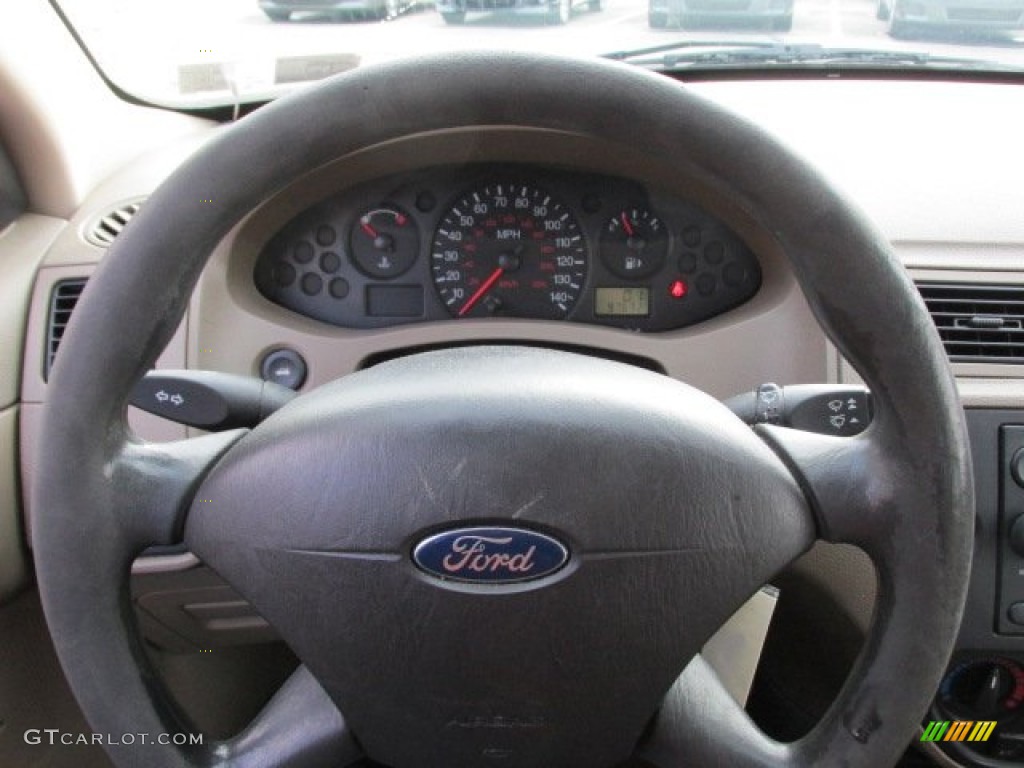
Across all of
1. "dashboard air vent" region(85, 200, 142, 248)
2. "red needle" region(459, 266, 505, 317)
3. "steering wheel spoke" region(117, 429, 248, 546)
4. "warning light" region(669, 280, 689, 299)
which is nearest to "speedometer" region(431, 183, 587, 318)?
"red needle" region(459, 266, 505, 317)

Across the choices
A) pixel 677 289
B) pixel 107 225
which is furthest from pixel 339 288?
pixel 677 289

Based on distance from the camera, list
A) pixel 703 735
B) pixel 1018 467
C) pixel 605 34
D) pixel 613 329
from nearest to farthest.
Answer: pixel 703 735
pixel 1018 467
pixel 613 329
pixel 605 34

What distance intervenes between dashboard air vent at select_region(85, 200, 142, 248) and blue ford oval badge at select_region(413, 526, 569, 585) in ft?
3.50

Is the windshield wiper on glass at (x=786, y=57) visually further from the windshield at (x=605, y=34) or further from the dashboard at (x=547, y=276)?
the dashboard at (x=547, y=276)

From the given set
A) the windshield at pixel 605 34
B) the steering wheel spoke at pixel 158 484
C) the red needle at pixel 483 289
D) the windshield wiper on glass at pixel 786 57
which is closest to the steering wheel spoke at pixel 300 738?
the steering wheel spoke at pixel 158 484

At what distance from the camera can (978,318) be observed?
1551mm

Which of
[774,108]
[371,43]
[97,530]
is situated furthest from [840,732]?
[371,43]

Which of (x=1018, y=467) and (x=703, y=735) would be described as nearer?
(x=703, y=735)

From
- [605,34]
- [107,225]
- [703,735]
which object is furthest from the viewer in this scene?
[605,34]

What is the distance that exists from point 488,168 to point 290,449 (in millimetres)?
842

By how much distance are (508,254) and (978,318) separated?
26.5 inches

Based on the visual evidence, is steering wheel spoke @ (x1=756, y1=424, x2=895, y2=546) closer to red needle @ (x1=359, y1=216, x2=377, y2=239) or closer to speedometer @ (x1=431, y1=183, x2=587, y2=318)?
speedometer @ (x1=431, y1=183, x2=587, y2=318)

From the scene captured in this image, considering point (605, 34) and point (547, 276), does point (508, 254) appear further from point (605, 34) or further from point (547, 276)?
point (605, 34)

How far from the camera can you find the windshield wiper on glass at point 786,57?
2.05 metres
